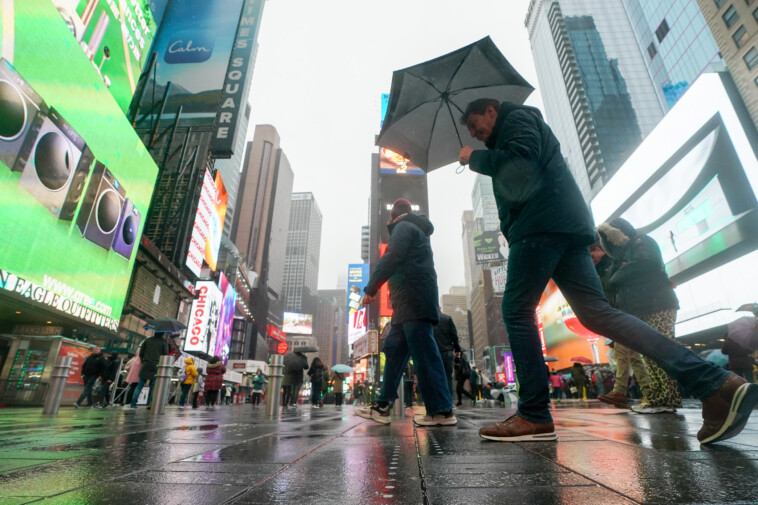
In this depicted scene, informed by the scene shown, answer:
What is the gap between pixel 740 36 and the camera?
3272cm

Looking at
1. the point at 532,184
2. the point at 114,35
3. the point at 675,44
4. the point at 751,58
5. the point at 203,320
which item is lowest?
the point at 532,184

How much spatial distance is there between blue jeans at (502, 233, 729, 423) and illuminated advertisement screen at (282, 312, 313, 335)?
81.9 m

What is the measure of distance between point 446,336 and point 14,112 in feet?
36.6

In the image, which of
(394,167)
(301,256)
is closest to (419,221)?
(394,167)

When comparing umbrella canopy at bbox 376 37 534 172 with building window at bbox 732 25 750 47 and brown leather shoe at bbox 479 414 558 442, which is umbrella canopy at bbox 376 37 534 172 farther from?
building window at bbox 732 25 750 47

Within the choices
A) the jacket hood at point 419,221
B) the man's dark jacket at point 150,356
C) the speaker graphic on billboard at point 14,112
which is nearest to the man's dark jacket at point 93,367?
the man's dark jacket at point 150,356

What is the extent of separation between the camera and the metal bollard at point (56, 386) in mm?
6318

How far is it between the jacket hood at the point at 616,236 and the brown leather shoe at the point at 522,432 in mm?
2706

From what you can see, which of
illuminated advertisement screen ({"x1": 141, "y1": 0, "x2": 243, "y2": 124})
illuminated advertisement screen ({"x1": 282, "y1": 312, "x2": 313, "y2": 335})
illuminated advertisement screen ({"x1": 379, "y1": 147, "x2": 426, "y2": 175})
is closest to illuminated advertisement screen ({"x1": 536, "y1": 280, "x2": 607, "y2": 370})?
illuminated advertisement screen ({"x1": 379, "y1": 147, "x2": 426, "y2": 175})

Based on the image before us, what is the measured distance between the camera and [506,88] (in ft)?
16.4

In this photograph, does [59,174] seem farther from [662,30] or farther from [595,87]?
[595,87]

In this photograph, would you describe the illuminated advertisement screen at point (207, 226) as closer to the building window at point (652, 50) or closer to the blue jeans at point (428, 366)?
the blue jeans at point (428, 366)

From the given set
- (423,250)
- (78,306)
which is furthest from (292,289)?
(423,250)

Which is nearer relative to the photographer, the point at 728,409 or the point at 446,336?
the point at 728,409
